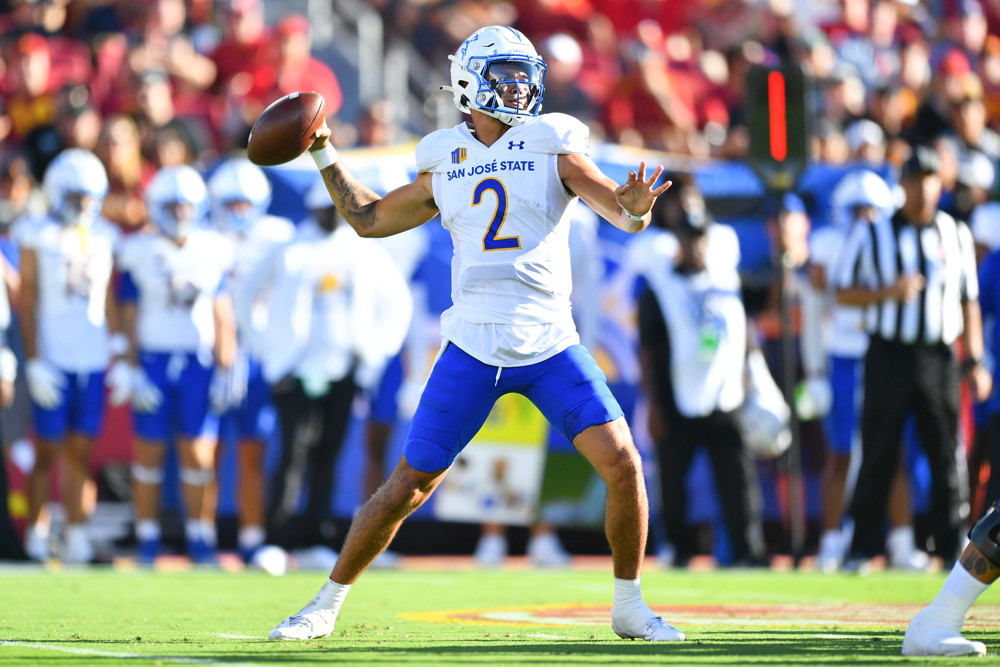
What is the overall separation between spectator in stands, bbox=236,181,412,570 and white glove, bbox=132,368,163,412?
2.03 feet

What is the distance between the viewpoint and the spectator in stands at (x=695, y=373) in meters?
8.48

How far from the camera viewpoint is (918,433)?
801cm

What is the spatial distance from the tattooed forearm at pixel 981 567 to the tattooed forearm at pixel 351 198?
2.15 m

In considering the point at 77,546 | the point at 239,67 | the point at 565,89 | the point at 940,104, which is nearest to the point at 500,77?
the point at 77,546

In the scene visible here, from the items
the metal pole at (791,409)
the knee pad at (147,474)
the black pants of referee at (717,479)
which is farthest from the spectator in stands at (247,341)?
the metal pole at (791,409)

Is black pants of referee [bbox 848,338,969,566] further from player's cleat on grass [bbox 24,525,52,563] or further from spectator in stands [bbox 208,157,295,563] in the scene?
player's cleat on grass [bbox 24,525,52,563]

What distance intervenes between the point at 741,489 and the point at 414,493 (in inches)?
166

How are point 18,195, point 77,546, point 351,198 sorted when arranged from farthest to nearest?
1. point 18,195
2. point 77,546
3. point 351,198

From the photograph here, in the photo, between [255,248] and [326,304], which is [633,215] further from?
[255,248]

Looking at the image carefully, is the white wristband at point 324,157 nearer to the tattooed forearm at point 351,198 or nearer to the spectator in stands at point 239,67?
the tattooed forearm at point 351,198

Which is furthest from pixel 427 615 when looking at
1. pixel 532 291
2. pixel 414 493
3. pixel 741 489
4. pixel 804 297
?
pixel 804 297

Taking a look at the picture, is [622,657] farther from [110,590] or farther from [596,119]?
[596,119]

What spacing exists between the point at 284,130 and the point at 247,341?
3.85 meters

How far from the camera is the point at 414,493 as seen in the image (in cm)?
459
